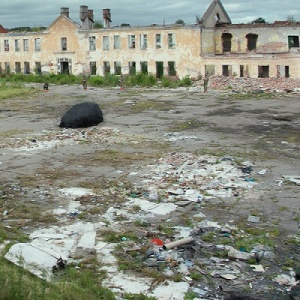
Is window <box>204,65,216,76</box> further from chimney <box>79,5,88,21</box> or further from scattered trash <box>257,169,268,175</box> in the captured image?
scattered trash <box>257,169,268,175</box>

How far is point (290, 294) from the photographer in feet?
23.7

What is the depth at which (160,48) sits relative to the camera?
44375 mm

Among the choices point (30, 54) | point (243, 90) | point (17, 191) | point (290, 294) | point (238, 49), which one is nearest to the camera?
point (290, 294)

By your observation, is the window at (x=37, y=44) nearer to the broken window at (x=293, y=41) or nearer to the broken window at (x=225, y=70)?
the broken window at (x=225, y=70)

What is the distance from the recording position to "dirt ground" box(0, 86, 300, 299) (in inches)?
439

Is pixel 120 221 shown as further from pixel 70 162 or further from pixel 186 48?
pixel 186 48

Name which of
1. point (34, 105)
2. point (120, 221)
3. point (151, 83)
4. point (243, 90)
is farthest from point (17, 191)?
point (151, 83)

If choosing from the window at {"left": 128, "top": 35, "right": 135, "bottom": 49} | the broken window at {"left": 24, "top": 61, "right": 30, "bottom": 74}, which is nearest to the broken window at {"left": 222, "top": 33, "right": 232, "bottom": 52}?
the window at {"left": 128, "top": 35, "right": 135, "bottom": 49}

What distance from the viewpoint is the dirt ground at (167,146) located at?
439 inches

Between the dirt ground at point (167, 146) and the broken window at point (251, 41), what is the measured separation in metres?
12.7

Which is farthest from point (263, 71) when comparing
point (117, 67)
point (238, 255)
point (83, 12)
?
point (238, 255)

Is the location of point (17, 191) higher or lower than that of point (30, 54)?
lower

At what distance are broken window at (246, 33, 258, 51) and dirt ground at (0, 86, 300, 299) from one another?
12651 mm

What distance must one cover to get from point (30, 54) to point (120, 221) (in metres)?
43.9
